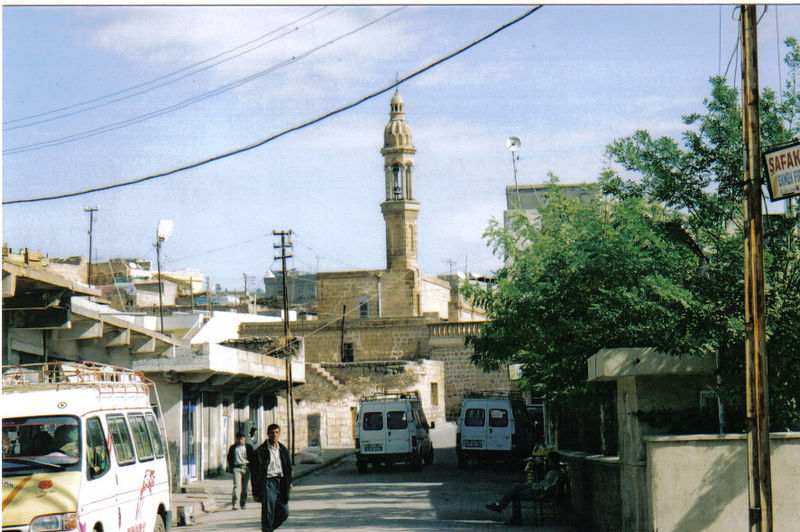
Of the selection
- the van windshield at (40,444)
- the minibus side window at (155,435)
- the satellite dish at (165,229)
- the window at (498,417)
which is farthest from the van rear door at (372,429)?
the van windshield at (40,444)

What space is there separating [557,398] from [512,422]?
11900 millimetres

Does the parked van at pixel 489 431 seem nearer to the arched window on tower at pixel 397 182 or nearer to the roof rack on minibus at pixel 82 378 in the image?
the roof rack on minibus at pixel 82 378

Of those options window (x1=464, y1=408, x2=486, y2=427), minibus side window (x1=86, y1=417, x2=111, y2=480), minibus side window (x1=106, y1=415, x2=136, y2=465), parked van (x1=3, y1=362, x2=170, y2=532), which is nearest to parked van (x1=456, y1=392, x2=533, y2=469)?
window (x1=464, y1=408, x2=486, y2=427)

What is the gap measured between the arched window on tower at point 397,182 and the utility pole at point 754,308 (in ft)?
199

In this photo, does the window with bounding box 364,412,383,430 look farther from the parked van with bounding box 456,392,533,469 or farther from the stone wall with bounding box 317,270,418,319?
the stone wall with bounding box 317,270,418,319

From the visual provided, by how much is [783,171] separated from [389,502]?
13240 mm

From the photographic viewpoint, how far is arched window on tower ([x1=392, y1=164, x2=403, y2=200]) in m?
71.8

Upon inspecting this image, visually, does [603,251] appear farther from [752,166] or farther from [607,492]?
[752,166]

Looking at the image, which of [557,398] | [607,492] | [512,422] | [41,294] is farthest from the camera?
[512,422]

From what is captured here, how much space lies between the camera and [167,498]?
550 inches

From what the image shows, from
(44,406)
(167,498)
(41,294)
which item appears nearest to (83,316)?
(41,294)

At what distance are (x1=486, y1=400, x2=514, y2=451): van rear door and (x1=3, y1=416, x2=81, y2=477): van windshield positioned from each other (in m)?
22.3

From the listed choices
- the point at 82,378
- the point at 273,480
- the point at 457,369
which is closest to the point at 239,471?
the point at 273,480

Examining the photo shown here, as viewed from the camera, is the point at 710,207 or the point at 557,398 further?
the point at 557,398
